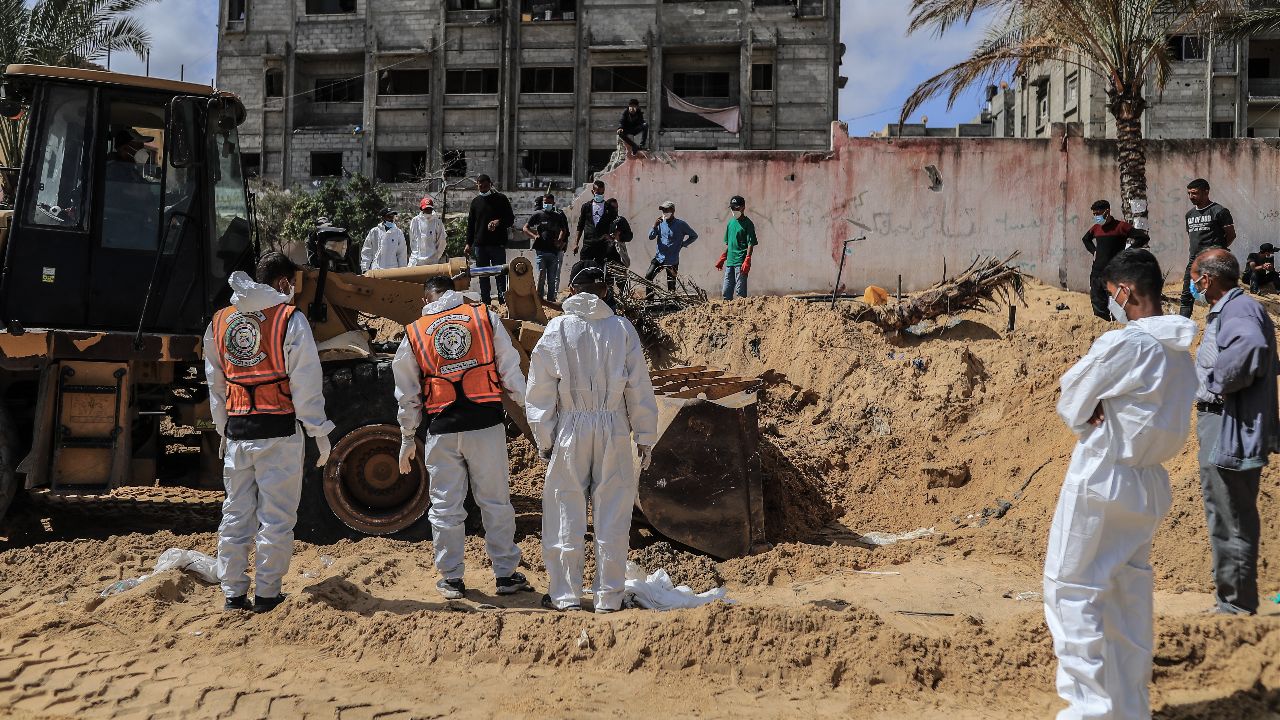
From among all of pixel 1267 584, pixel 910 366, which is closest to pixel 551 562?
pixel 1267 584

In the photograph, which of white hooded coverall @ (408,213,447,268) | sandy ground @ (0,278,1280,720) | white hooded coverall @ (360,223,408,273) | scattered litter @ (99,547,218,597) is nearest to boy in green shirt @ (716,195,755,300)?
white hooded coverall @ (408,213,447,268)

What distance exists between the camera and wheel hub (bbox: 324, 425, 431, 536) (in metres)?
7.69

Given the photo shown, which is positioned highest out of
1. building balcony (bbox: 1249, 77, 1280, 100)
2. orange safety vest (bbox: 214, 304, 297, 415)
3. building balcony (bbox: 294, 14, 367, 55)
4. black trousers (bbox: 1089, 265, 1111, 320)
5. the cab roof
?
building balcony (bbox: 294, 14, 367, 55)

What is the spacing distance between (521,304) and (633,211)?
1049 centimetres

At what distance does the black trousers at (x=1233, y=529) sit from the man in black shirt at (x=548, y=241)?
31.9 ft

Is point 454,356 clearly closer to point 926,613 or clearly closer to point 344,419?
point 344,419

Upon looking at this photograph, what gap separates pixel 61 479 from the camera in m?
7.40

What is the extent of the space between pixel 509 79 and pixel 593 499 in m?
31.5

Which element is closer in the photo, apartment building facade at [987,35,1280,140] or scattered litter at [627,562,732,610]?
scattered litter at [627,562,732,610]

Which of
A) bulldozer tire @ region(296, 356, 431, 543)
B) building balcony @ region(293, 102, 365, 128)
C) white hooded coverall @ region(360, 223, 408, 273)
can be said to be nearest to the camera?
bulldozer tire @ region(296, 356, 431, 543)

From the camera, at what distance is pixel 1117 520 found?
4.20 m

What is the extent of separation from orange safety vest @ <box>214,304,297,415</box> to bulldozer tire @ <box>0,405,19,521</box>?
8.08 ft

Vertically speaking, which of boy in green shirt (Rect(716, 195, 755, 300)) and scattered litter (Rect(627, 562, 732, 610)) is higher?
boy in green shirt (Rect(716, 195, 755, 300))

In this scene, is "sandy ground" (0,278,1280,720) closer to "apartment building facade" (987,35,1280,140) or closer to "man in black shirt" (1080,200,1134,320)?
"man in black shirt" (1080,200,1134,320)
